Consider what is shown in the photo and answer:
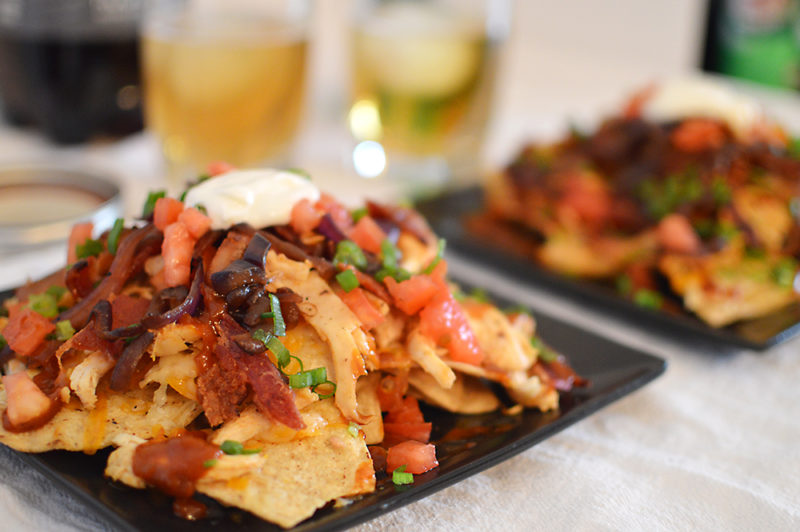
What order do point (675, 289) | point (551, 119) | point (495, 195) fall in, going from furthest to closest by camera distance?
point (551, 119), point (495, 195), point (675, 289)

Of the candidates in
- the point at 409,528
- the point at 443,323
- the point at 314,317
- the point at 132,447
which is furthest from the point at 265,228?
the point at 409,528

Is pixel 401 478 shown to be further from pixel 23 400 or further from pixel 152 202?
pixel 152 202

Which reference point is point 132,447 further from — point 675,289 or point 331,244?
point 675,289

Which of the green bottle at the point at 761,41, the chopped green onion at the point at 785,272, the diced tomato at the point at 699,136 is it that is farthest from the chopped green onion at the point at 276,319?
the green bottle at the point at 761,41

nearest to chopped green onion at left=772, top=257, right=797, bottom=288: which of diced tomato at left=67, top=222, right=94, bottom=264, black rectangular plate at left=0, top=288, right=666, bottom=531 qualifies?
black rectangular plate at left=0, top=288, right=666, bottom=531

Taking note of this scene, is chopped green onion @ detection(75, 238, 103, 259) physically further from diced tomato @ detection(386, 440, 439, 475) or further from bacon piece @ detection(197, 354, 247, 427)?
diced tomato @ detection(386, 440, 439, 475)

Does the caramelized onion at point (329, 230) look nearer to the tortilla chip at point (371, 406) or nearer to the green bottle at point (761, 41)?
the tortilla chip at point (371, 406)

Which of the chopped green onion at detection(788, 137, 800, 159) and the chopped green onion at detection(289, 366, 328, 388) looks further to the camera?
the chopped green onion at detection(788, 137, 800, 159)
